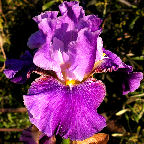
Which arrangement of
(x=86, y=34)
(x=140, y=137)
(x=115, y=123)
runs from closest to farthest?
(x=86, y=34) → (x=140, y=137) → (x=115, y=123)

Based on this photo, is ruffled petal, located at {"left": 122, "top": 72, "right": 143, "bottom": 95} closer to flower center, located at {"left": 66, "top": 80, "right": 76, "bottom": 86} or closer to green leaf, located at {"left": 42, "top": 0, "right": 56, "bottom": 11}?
flower center, located at {"left": 66, "top": 80, "right": 76, "bottom": 86}

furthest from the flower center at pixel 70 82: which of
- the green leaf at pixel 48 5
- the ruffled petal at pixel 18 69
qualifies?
the green leaf at pixel 48 5

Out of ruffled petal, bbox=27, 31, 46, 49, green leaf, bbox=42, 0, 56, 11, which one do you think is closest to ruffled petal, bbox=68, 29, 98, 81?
ruffled petal, bbox=27, 31, 46, 49

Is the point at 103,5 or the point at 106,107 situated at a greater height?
Result: the point at 103,5

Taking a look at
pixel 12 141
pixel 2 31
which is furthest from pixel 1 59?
pixel 12 141

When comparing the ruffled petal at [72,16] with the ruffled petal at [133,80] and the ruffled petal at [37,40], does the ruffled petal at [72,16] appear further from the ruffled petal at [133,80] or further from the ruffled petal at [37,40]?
the ruffled petal at [133,80]

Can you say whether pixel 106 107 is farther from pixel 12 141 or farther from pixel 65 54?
pixel 65 54

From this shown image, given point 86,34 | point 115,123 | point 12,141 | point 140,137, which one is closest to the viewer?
point 86,34
